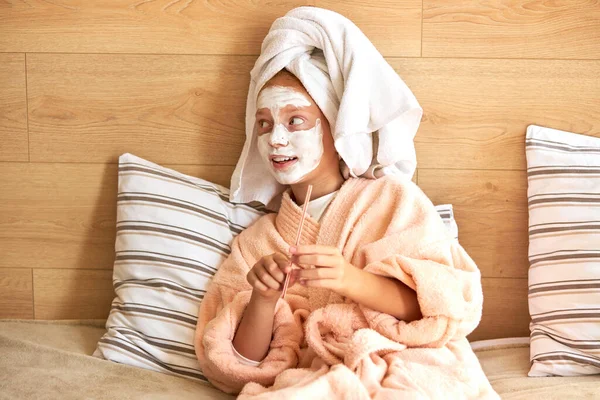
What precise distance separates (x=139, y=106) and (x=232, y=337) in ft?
1.99

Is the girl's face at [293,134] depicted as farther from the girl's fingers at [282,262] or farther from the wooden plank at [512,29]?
the wooden plank at [512,29]

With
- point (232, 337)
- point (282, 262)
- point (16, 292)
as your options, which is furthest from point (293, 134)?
point (16, 292)

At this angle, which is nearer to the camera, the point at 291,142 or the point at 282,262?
the point at 282,262

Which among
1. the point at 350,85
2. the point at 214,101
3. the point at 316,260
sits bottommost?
the point at 316,260

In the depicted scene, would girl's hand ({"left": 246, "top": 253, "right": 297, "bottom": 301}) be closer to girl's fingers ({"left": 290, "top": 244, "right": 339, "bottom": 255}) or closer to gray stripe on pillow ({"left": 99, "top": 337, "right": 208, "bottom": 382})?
girl's fingers ({"left": 290, "top": 244, "right": 339, "bottom": 255})

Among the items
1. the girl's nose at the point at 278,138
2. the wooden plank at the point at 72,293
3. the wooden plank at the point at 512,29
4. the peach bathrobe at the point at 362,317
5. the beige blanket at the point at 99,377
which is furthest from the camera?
the wooden plank at the point at 72,293

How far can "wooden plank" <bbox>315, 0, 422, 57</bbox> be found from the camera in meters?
1.65

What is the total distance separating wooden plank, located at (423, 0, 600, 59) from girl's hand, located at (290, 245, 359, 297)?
624 mm

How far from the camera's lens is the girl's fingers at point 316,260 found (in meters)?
1.24

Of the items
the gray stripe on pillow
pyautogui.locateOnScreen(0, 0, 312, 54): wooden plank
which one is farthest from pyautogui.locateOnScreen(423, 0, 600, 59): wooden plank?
the gray stripe on pillow

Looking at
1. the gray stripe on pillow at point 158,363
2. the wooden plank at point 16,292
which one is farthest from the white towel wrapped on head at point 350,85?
the wooden plank at point 16,292

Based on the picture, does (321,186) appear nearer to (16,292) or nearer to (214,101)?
(214,101)

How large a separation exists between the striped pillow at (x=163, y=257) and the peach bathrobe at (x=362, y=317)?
50 millimetres

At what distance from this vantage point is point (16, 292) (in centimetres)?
177
